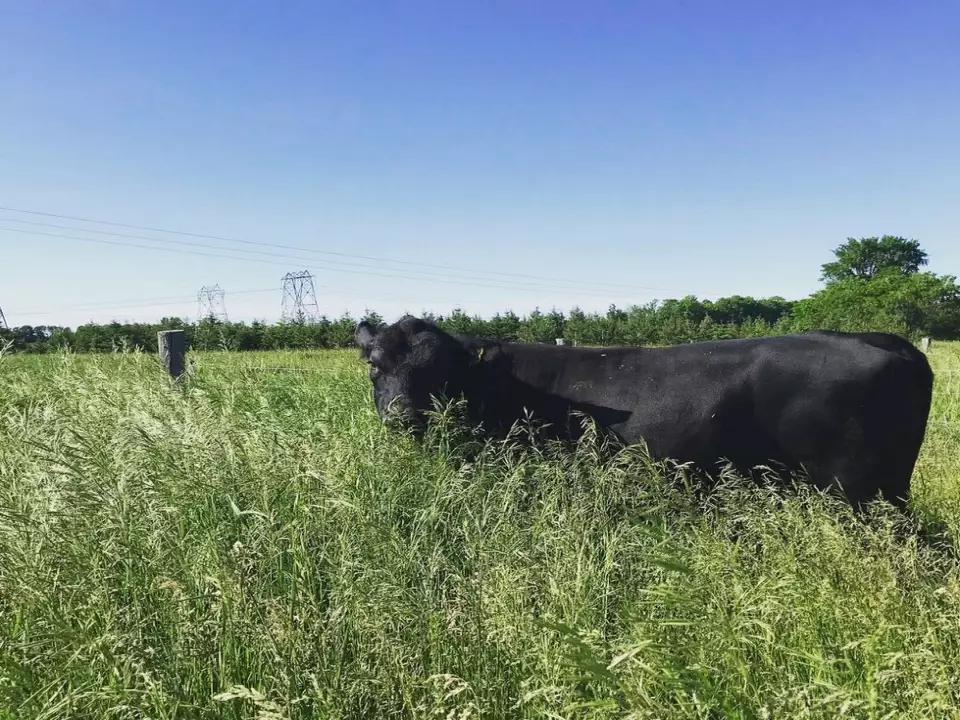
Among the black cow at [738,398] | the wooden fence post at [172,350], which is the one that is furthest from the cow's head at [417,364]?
the wooden fence post at [172,350]

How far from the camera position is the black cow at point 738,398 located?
14.8ft

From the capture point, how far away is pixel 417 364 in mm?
5637

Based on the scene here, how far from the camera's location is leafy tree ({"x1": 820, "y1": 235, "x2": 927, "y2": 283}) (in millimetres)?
90312

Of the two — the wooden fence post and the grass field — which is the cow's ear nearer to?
the wooden fence post

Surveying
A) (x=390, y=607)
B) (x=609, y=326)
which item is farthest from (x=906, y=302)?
(x=390, y=607)

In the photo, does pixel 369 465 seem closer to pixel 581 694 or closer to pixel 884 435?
pixel 581 694

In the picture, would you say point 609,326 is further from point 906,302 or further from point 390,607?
point 390,607

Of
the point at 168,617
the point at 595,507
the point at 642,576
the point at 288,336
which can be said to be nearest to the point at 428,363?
the point at 595,507

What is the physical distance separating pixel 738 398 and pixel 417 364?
8.45ft

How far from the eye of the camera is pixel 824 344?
4746mm

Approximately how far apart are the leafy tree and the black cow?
97849 mm

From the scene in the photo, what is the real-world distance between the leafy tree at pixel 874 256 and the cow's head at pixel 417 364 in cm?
9834

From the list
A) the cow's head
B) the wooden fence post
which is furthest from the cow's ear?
the wooden fence post

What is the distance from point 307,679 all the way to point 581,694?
923 mm
